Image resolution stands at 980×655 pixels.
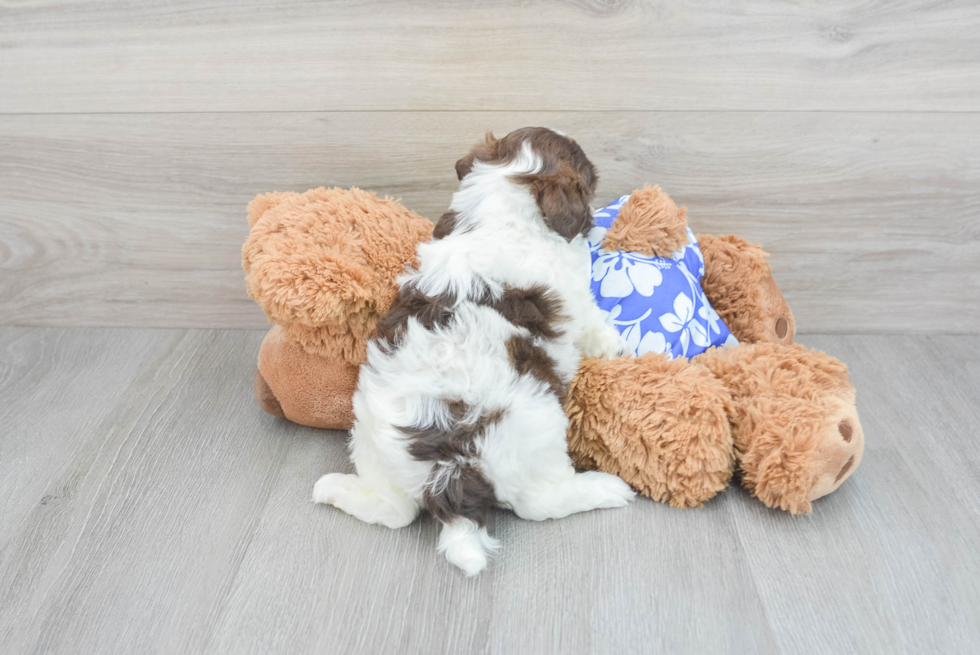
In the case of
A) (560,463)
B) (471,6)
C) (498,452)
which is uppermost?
(471,6)

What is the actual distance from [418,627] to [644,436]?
0.52m

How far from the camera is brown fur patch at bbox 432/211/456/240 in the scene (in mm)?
1288

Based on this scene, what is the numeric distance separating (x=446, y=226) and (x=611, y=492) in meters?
0.60

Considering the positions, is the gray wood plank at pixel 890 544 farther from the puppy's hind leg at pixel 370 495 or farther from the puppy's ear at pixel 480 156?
the puppy's ear at pixel 480 156

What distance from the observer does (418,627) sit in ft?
3.54

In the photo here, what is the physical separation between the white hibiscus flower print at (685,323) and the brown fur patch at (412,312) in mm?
484

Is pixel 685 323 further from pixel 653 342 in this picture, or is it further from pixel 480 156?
pixel 480 156

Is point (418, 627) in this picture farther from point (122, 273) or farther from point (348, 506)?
point (122, 273)

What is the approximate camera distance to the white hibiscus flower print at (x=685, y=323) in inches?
54.9

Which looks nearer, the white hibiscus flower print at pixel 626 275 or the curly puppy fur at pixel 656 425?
the curly puppy fur at pixel 656 425

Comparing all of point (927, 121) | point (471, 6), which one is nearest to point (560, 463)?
point (471, 6)

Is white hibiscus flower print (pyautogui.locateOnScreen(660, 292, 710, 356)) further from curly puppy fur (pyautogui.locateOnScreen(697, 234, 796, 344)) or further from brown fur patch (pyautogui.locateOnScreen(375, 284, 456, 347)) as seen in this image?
brown fur patch (pyautogui.locateOnScreen(375, 284, 456, 347))

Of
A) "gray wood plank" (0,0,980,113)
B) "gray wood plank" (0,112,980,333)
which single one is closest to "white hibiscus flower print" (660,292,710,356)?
"gray wood plank" (0,112,980,333)

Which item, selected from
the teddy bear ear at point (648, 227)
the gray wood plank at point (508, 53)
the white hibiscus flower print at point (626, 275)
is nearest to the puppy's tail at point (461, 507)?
the white hibiscus flower print at point (626, 275)
